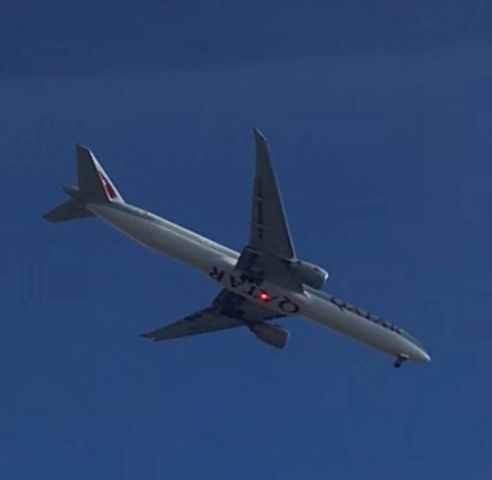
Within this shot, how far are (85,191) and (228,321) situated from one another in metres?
15.7

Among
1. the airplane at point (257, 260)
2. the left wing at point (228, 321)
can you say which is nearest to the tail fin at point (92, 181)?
the airplane at point (257, 260)

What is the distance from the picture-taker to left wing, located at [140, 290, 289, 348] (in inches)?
5295

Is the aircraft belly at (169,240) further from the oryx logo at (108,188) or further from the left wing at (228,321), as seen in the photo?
the left wing at (228,321)

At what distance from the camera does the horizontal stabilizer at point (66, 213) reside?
419 feet

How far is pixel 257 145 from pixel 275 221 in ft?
22.0

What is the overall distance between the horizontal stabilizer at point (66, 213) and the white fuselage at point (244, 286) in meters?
0.77

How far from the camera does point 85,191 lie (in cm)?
12750

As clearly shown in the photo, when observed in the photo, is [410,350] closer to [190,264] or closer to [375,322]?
[375,322]

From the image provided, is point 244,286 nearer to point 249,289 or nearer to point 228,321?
point 249,289

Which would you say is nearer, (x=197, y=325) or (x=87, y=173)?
(x=87, y=173)

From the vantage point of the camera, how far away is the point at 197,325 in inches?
5384

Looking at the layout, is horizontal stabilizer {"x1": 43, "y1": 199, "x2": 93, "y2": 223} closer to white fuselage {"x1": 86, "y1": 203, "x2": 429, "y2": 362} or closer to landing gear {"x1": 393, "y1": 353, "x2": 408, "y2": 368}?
white fuselage {"x1": 86, "y1": 203, "x2": 429, "y2": 362}

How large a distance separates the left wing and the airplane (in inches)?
154

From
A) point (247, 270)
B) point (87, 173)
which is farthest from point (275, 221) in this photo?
point (87, 173)
